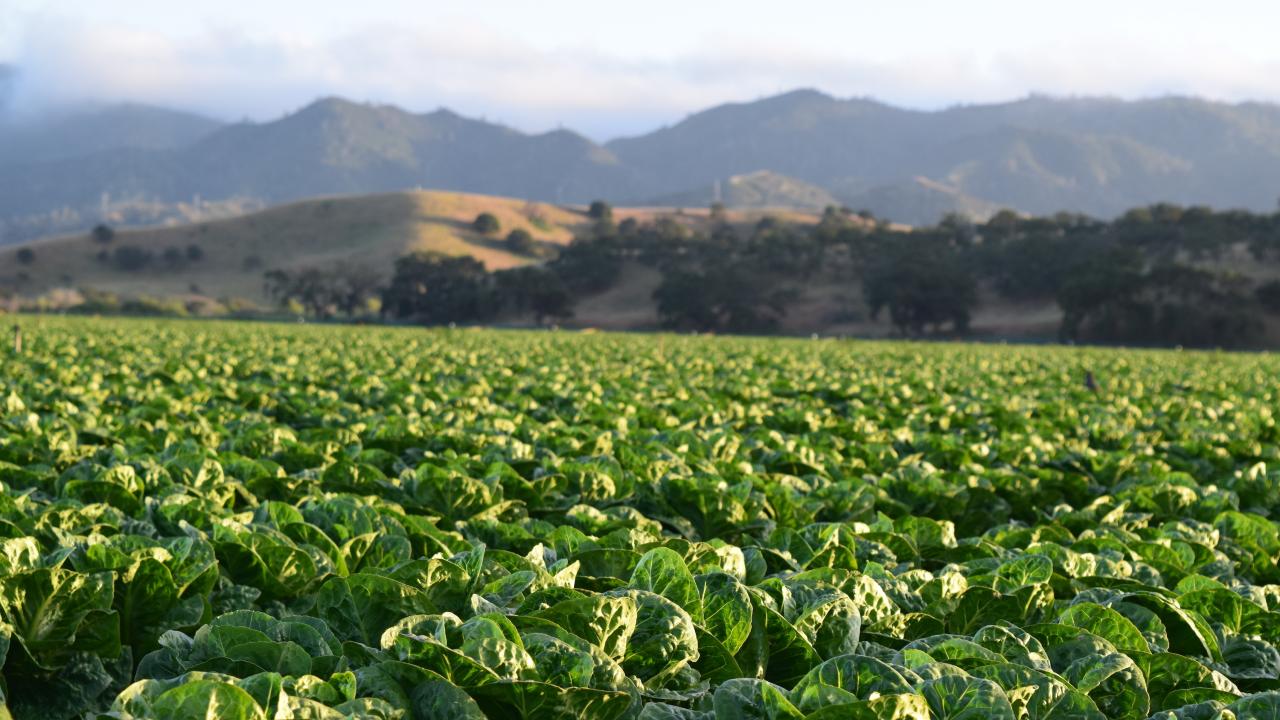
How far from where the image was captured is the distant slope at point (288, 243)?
131 metres

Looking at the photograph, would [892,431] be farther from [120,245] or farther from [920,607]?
[120,245]

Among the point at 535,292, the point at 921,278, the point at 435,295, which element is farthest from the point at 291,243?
the point at 921,278

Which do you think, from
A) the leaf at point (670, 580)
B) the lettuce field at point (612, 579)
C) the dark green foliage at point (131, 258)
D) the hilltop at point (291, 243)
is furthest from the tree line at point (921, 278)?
the leaf at point (670, 580)

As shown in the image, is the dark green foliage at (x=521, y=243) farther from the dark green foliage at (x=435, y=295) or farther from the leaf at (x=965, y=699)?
the leaf at (x=965, y=699)

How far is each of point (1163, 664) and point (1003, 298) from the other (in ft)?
334

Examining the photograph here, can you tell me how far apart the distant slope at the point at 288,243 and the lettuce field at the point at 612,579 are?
128 m

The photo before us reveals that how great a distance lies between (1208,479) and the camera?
9508mm

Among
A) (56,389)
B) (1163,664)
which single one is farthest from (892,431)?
(56,389)

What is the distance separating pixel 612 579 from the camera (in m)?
3.43

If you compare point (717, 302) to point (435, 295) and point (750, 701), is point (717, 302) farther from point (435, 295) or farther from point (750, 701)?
point (750, 701)

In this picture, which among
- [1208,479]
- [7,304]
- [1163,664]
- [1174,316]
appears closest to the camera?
[1163,664]

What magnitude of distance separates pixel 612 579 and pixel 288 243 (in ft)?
506

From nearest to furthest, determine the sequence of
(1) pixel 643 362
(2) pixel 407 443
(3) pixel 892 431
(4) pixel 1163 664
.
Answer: (4) pixel 1163 664 < (2) pixel 407 443 < (3) pixel 892 431 < (1) pixel 643 362

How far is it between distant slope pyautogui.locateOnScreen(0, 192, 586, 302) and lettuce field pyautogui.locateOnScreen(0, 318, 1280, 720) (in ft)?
420
